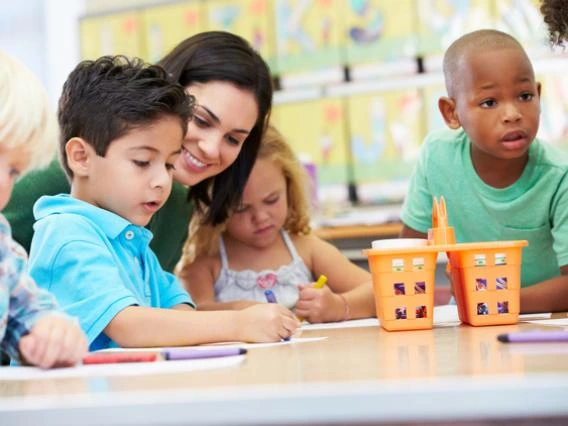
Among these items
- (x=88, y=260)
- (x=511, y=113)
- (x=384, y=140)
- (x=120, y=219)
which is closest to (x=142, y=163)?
(x=120, y=219)

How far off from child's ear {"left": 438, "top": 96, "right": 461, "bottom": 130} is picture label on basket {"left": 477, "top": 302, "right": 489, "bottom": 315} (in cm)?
57

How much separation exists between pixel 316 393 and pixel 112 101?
88 cm

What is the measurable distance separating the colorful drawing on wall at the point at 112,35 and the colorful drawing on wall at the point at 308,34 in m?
0.72

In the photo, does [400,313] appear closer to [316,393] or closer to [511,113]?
[511,113]

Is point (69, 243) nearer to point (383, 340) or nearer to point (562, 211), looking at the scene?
point (383, 340)

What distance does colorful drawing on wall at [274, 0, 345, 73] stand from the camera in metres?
4.06

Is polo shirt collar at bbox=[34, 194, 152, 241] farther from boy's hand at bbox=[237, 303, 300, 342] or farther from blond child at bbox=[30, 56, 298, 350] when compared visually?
boy's hand at bbox=[237, 303, 300, 342]

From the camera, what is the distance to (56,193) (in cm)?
188

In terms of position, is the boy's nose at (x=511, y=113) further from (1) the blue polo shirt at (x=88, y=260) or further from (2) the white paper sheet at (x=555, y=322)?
(1) the blue polo shirt at (x=88, y=260)

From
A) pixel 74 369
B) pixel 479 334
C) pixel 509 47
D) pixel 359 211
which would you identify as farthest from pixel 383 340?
pixel 359 211

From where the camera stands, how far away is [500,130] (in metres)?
1.65

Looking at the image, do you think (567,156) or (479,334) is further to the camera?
(567,156)

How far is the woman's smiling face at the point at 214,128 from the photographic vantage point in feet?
5.99

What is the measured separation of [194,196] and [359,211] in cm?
196
